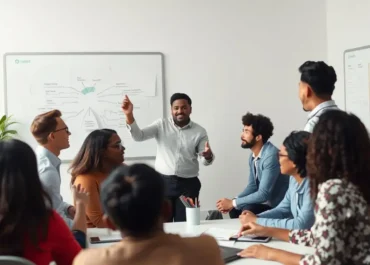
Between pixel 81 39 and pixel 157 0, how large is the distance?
863 millimetres

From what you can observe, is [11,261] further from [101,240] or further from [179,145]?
[179,145]

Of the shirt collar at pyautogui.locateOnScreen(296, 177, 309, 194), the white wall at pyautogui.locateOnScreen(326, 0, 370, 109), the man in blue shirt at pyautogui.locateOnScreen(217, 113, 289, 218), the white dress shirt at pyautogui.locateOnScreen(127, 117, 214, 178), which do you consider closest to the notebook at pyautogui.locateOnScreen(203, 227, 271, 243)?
the shirt collar at pyautogui.locateOnScreen(296, 177, 309, 194)

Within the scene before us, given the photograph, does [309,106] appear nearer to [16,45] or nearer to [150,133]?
[150,133]

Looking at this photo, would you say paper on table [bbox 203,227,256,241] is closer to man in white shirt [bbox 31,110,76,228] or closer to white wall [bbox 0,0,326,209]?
man in white shirt [bbox 31,110,76,228]

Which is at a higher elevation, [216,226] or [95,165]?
[95,165]

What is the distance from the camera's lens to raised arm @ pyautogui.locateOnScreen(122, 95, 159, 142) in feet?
14.5

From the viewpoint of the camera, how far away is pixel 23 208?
5.93 feet

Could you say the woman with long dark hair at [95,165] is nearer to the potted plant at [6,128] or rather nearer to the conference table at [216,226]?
the conference table at [216,226]

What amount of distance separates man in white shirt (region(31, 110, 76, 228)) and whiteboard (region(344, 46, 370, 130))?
2813 mm

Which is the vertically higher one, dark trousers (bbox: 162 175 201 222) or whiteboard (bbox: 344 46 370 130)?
whiteboard (bbox: 344 46 370 130)

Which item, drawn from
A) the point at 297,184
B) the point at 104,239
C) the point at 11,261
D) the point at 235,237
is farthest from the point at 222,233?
the point at 11,261

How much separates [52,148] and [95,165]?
1.03 ft

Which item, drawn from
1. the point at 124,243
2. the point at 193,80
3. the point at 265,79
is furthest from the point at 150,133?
the point at 124,243

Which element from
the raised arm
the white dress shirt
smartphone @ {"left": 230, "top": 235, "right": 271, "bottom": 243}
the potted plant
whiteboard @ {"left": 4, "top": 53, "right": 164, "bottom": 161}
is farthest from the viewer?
whiteboard @ {"left": 4, "top": 53, "right": 164, "bottom": 161}
